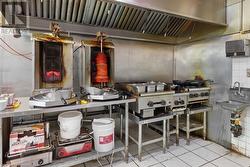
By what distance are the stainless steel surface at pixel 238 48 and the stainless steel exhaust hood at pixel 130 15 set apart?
49 cm

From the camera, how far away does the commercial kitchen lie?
1.81 m

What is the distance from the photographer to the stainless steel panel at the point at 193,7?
2.05 metres

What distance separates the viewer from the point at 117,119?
122 inches

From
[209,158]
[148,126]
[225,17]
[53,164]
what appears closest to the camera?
[53,164]

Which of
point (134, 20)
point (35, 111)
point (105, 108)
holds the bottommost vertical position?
point (105, 108)

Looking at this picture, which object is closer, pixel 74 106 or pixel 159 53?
pixel 74 106

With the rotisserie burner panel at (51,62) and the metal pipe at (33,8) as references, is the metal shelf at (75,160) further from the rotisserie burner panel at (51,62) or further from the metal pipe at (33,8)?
the metal pipe at (33,8)

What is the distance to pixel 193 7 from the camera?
96.3 inches

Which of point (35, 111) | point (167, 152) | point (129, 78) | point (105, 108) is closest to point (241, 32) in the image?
point (129, 78)

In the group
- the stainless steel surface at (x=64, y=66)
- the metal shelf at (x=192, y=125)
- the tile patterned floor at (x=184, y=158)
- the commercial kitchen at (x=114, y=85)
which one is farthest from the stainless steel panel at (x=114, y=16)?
the metal shelf at (x=192, y=125)

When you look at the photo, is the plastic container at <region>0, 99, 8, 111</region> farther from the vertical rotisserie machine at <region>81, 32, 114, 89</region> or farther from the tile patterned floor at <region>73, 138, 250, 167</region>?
the tile patterned floor at <region>73, 138, 250, 167</region>

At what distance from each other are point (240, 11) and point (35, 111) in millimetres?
3212

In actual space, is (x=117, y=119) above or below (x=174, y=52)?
below

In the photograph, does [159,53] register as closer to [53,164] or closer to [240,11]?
[240,11]
